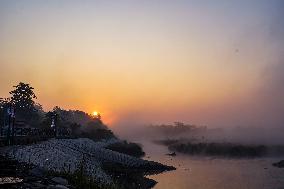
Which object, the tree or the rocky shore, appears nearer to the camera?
the rocky shore

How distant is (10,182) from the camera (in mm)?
16922

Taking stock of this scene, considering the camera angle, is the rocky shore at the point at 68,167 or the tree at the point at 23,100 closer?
the rocky shore at the point at 68,167

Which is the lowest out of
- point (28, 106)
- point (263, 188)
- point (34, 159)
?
point (263, 188)

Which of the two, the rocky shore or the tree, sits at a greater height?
the tree

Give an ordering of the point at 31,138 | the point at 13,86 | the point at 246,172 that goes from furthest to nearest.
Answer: the point at 13,86, the point at 246,172, the point at 31,138

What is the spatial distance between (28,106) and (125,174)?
68358mm

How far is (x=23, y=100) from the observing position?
108312mm

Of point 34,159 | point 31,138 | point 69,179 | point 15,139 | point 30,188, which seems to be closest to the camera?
point 30,188

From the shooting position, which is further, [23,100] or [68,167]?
[23,100]

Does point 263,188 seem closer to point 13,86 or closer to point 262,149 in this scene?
point 262,149

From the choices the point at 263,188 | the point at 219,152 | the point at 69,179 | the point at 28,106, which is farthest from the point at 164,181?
the point at 28,106

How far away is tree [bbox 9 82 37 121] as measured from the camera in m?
107

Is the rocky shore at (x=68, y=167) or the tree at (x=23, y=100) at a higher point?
the tree at (x=23, y=100)

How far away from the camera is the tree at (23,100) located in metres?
107
